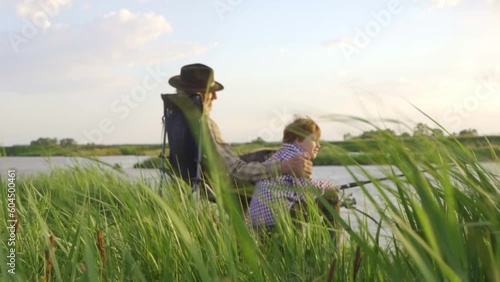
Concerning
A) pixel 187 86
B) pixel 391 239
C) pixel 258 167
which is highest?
pixel 187 86

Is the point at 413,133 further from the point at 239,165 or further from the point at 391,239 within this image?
the point at 239,165

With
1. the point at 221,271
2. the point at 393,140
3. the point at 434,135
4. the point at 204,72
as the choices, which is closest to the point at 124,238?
the point at 221,271

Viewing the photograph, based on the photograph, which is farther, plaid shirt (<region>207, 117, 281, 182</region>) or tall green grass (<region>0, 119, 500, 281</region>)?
plaid shirt (<region>207, 117, 281, 182</region>)

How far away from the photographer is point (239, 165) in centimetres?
425

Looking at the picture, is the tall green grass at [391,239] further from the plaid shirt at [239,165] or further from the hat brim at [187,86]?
the hat brim at [187,86]

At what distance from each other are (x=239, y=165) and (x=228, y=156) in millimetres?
168

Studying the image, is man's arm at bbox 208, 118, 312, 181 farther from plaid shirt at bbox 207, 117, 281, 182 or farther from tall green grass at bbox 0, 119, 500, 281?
tall green grass at bbox 0, 119, 500, 281

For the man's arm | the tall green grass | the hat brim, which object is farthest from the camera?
the hat brim

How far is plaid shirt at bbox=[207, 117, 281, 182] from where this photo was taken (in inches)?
161

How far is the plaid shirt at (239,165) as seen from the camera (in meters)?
4.10

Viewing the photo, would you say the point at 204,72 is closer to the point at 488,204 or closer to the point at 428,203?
the point at 488,204

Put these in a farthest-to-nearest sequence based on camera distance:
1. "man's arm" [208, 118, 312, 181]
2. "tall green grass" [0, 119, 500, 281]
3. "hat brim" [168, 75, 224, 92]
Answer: "hat brim" [168, 75, 224, 92]
"man's arm" [208, 118, 312, 181]
"tall green grass" [0, 119, 500, 281]

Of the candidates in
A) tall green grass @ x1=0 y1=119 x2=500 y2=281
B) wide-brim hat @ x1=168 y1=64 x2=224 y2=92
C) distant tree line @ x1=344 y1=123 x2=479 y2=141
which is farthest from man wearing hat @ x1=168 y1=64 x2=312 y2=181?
distant tree line @ x1=344 y1=123 x2=479 y2=141

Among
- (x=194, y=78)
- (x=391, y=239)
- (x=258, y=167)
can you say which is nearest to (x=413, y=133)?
(x=391, y=239)
